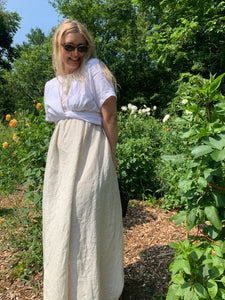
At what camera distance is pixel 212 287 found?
0.95 m

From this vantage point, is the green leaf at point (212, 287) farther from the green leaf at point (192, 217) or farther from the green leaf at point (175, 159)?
the green leaf at point (175, 159)

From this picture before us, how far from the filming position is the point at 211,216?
968mm

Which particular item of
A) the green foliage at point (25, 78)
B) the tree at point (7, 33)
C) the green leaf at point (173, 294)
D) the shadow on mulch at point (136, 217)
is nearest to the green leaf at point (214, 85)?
the green leaf at point (173, 294)

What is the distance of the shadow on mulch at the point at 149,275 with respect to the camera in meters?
1.67

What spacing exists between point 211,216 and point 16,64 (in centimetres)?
2246

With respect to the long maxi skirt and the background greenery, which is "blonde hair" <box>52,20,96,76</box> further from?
the background greenery

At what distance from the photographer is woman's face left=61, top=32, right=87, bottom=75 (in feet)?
4.59

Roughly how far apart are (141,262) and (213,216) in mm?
1288

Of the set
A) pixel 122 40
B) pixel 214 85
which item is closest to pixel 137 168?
pixel 214 85

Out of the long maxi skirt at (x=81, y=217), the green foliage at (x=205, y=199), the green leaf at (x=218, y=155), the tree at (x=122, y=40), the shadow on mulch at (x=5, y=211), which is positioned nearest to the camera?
the green leaf at (x=218, y=155)

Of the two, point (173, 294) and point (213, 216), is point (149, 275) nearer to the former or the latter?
point (173, 294)

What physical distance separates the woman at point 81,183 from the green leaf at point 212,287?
1.92ft

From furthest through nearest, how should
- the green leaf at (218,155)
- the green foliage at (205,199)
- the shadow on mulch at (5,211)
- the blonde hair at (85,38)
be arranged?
1. the shadow on mulch at (5,211)
2. the blonde hair at (85,38)
3. the green foliage at (205,199)
4. the green leaf at (218,155)

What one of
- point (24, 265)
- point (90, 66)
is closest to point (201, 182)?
point (90, 66)
